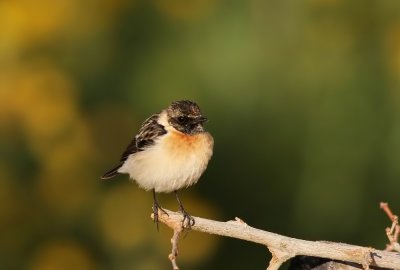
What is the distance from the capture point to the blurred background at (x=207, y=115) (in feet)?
22.9

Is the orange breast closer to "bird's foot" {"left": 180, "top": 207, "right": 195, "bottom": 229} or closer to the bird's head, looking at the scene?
the bird's head

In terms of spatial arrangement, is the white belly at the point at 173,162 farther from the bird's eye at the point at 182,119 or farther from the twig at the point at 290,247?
the twig at the point at 290,247

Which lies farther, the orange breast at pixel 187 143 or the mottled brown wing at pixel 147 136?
the mottled brown wing at pixel 147 136

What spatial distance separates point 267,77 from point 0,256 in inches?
105

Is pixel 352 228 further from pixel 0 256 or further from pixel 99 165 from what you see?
pixel 0 256

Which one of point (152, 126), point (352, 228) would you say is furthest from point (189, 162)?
point (352, 228)

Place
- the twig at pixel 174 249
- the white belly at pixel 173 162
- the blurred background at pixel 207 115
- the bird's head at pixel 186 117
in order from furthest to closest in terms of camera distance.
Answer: the blurred background at pixel 207 115
the bird's head at pixel 186 117
the white belly at pixel 173 162
the twig at pixel 174 249

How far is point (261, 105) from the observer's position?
25.2ft

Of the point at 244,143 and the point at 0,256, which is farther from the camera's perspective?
the point at 244,143

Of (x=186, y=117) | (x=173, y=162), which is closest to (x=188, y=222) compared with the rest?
(x=173, y=162)

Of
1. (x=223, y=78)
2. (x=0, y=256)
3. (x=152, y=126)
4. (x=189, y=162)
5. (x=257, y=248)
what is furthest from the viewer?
(x=223, y=78)

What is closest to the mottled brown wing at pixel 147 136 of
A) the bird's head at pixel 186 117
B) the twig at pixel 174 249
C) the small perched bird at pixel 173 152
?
the small perched bird at pixel 173 152

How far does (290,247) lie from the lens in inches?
164

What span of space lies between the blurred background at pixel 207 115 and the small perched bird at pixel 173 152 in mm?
1534
